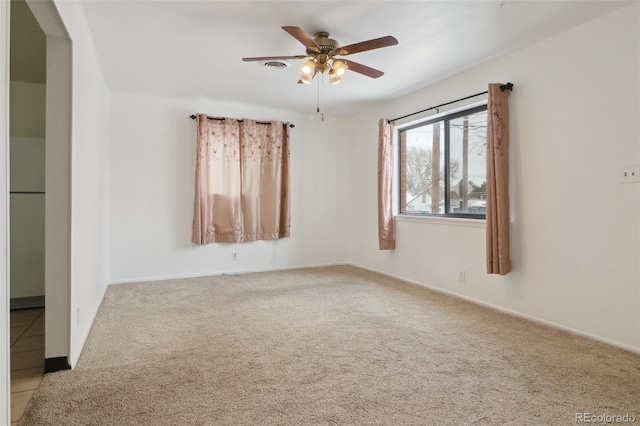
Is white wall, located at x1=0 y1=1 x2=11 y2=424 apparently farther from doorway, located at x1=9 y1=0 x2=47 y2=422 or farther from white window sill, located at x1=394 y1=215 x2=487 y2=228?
white window sill, located at x1=394 y1=215 x2=487 y2=228

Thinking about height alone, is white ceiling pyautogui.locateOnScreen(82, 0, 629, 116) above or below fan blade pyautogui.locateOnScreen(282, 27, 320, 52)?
above

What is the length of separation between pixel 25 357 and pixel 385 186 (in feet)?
12.9

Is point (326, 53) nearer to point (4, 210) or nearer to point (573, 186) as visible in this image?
point (573, 186)

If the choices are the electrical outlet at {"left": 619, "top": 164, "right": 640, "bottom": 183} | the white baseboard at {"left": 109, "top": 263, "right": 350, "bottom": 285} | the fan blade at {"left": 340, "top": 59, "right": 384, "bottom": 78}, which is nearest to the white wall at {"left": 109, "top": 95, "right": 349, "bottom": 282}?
the white baseboard at {"left": 109, "top": 263, "right": 350, "bottom": 285}

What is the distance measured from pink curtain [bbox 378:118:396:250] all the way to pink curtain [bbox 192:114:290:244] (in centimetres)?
141

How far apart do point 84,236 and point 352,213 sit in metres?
3.98

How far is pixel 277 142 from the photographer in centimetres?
544

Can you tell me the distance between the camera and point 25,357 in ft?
8.15

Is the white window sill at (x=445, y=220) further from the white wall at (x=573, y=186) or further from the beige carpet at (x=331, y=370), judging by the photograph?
the beige carpet at (x=331, y=370)

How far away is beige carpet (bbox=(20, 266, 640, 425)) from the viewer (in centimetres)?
178

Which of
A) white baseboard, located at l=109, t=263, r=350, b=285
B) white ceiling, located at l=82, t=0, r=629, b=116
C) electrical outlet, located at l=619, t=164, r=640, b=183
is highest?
white ceiling, located at l=82, t=0, r=629, b=116

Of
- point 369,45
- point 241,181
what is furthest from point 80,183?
point 241,181

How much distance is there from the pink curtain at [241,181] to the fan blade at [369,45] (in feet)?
8.70

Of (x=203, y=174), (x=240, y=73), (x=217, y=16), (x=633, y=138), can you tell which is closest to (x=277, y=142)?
(x=203, y=174)
